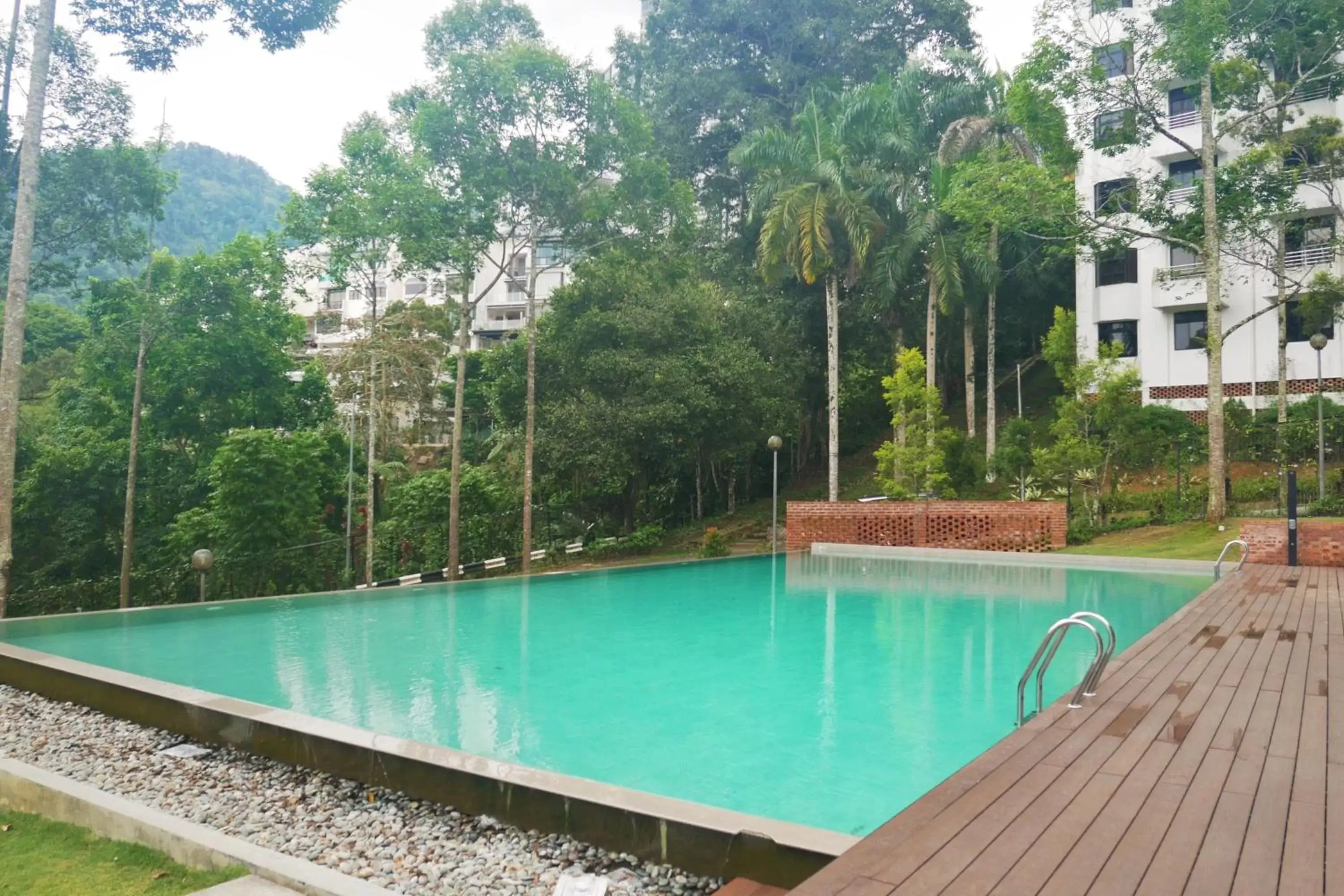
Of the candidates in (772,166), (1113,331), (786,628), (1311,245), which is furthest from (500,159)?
(1311,245)

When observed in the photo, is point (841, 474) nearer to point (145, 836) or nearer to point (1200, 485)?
point (1200, 485)

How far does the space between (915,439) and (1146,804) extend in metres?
16.0

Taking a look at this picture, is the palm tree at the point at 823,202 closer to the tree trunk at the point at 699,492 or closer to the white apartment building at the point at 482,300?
the tree trunk at the point at 699,492

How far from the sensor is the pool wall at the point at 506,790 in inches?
124

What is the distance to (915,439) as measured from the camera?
18516mm

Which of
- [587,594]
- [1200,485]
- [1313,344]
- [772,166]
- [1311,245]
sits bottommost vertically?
[587,594]

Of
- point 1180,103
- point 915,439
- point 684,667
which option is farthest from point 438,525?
point 1180,103

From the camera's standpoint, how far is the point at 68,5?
11.3 meters

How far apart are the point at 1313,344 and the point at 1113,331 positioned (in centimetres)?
718

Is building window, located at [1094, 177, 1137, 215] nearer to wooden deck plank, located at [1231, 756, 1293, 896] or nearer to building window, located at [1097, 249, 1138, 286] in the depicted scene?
building window, located at [1097, 249, 1138, 286]

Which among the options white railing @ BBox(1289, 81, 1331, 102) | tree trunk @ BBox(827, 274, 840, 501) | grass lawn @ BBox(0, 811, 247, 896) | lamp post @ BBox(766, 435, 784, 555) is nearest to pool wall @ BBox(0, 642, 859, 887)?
grass lawn @ BBox(0, 811, 247, 896)

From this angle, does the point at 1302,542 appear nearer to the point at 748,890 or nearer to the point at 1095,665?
the point at 1095,665

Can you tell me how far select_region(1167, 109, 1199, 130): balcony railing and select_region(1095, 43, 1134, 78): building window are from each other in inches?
75.0

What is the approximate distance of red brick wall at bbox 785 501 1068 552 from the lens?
16.5 m
